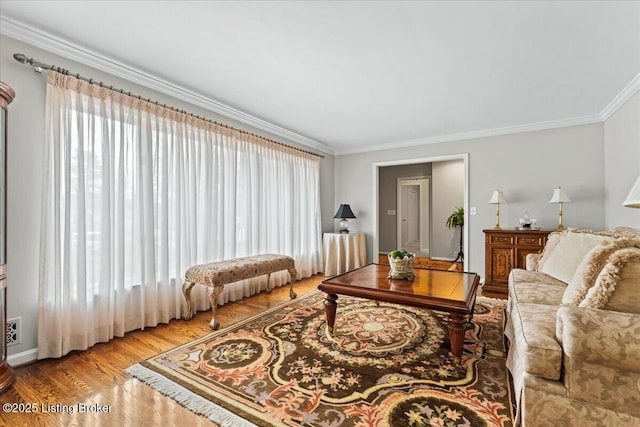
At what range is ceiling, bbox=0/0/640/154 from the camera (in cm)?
196

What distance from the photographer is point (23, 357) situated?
2.17m

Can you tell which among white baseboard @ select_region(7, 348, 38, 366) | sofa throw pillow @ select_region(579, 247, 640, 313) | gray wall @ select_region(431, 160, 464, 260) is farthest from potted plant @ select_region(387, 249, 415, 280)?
gray wall @ select_region(431, 160, 464, 260)

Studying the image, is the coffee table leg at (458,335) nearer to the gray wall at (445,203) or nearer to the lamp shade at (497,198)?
the lamp shade at (497,198)

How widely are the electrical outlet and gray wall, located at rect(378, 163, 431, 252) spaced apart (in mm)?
6992

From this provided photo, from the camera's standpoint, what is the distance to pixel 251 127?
13.7 feet

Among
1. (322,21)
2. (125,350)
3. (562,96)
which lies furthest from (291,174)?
(562,96)

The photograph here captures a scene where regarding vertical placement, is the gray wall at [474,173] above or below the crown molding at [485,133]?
below

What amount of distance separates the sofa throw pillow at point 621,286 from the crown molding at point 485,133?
3631mm

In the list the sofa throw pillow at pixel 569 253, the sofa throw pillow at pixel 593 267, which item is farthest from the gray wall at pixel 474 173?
the sofa throw pillow at pixel 593 267

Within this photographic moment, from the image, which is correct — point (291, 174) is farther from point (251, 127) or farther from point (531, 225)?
point (531, 225)

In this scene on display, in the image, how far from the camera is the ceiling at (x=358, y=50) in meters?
1.96

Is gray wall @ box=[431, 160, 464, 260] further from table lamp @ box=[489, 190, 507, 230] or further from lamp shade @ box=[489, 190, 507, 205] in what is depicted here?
lamp shade @ box=[489, 190, 507, 205]

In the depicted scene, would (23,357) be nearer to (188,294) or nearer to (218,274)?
(188,294)

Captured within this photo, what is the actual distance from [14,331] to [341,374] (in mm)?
2366
